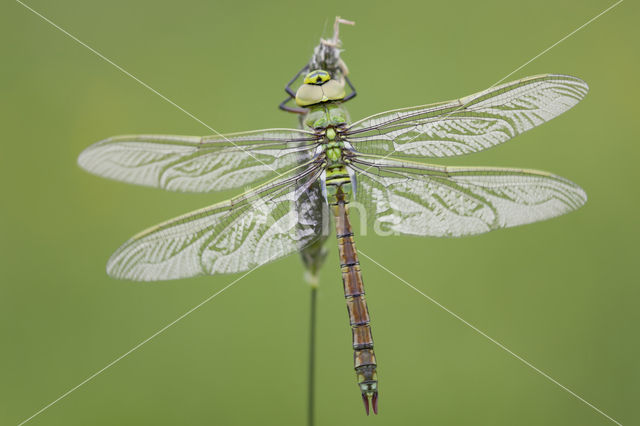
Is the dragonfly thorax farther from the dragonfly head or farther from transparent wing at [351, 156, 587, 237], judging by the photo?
transparent wing at [351, 156, 587, 237]

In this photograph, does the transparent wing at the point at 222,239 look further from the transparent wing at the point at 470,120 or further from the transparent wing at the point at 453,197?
the transparent wing at the point at 470,120

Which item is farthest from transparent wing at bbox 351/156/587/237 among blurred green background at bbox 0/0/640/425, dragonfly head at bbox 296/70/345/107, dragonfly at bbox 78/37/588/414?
blurred green background at bbox 0/0/640/425

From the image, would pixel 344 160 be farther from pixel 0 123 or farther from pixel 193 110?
pixel 0 123

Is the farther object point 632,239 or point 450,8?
point 450,8

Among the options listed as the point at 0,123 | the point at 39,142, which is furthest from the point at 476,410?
the point at 0,123

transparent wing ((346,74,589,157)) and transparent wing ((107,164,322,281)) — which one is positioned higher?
transparent wing ((346,74,589,157))

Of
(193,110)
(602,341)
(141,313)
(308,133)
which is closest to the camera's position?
(308,133)

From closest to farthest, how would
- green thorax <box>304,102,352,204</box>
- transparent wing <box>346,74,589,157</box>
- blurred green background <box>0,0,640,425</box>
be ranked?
1. transparent wing <box>346,74,589,157</box>
2. green thorax <box>304,102,352,204</box>
3. blurred green background <box>0,0,640,425</box>
